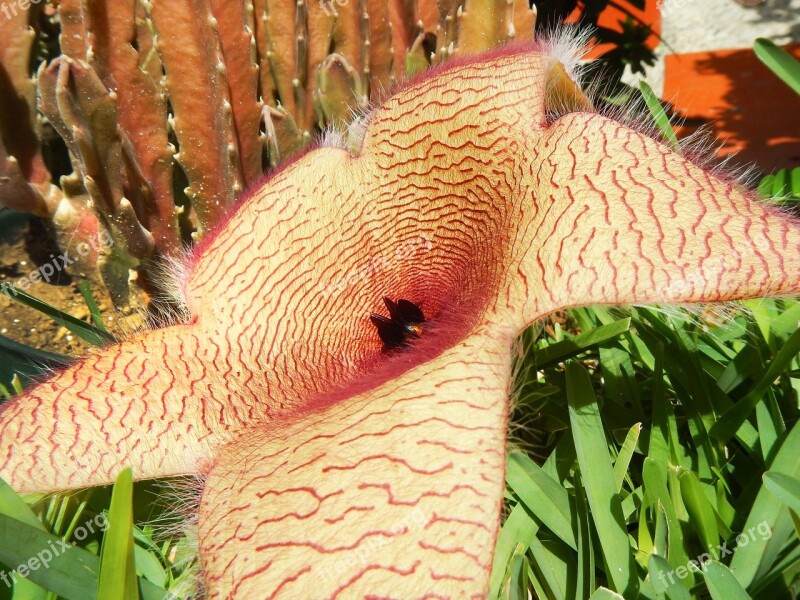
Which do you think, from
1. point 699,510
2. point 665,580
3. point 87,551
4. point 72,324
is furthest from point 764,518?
point 72,324

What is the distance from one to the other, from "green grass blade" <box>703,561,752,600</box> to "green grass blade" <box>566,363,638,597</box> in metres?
0.11

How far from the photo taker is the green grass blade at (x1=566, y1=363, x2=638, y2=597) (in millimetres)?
765

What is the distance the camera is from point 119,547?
2.10 feet

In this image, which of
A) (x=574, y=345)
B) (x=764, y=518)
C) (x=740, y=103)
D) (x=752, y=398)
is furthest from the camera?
(x=740, y=103)

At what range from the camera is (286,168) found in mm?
987

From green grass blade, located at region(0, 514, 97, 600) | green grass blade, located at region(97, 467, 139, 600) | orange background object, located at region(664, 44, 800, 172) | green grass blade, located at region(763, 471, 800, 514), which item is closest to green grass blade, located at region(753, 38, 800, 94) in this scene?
green grass blade, located at region(763, 471, 800, 514)

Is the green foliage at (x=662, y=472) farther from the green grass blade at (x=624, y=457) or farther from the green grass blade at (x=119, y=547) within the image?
the green grass blade at (x=119, y=547)

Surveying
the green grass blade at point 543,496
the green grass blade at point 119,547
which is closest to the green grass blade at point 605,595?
the green grass blade at point 543,496

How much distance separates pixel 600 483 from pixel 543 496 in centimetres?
8

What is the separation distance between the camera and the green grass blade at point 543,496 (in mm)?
836

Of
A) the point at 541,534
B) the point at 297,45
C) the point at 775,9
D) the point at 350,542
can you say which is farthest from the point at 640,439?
the point at 775,9

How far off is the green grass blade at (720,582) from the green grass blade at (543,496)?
0.61 ft

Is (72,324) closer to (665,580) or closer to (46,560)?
(46,560)

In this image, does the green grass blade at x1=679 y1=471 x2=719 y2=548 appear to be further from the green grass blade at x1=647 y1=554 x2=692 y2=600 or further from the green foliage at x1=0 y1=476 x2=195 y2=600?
the green foliage at x1=0 y1=476 x2=195 y2=600
